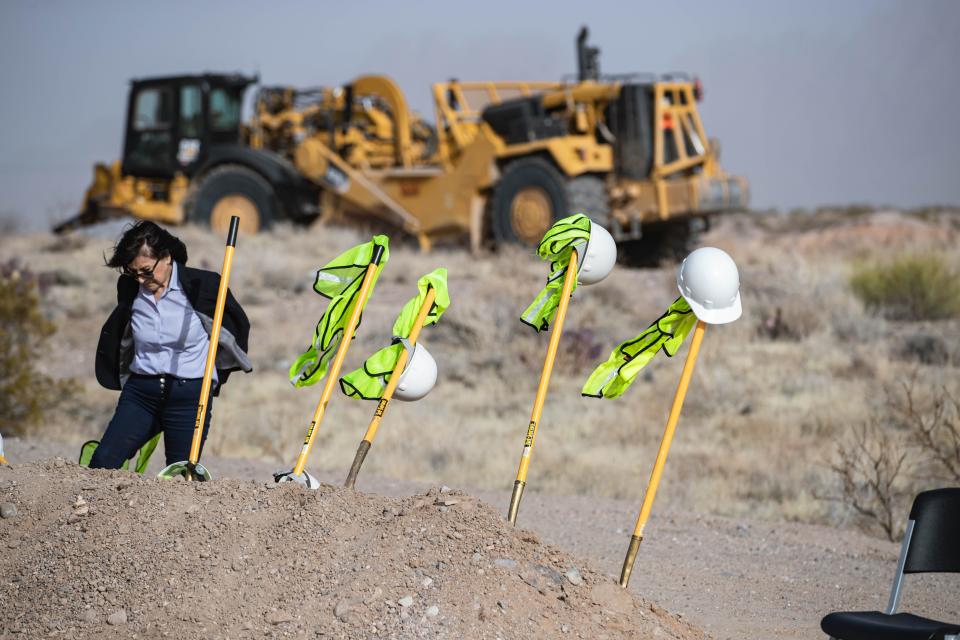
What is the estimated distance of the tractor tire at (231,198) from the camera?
19297mm

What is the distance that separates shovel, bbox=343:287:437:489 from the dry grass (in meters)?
Answer: 3.86

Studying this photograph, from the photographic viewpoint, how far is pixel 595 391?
187 inches

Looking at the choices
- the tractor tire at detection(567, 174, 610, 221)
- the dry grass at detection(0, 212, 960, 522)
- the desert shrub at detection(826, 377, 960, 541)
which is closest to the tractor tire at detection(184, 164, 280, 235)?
the dry grass at detection(0, 212, 960, 522)

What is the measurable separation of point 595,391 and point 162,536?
1.68 meters

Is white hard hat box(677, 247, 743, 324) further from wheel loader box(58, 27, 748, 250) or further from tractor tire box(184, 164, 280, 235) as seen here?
tractor tire box(184, 164, 280, 235)

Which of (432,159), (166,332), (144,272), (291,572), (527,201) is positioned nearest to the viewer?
(291,572)

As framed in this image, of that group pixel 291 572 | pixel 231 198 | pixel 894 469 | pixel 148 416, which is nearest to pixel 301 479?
pixel 291 572

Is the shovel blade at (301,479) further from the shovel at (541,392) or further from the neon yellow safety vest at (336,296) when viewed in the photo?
the shovel at (541,392)

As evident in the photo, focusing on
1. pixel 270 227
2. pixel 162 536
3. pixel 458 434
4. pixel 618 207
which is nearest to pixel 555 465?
pixel 458 434

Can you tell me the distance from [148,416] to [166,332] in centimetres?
38

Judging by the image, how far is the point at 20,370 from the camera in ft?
34.9

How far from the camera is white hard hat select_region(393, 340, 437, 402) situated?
4891 millimetres

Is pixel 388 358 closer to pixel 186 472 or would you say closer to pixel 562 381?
pixel 186 472

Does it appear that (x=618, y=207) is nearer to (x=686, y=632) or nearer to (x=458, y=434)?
(x=458, y=434)
